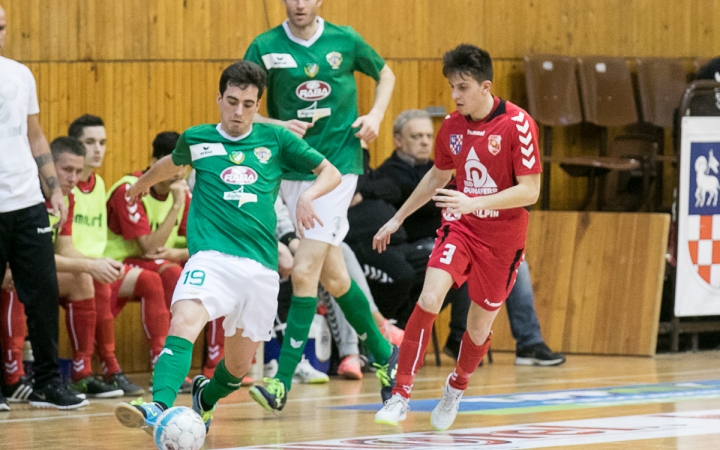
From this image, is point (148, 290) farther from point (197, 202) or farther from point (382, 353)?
point (197, 202)

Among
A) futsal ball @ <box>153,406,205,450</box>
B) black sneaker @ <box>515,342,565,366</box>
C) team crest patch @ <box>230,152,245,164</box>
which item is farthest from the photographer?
black sneaker @ <box>515,342,565,366</box>

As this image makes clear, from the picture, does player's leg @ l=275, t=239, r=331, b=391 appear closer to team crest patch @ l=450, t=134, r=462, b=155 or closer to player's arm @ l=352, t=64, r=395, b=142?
player's arm @ l=352, t=64, r=395, b=142

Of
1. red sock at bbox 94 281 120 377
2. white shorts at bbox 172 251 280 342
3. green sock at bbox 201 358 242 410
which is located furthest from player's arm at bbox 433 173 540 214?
red sock at bbox 94 281 120 377

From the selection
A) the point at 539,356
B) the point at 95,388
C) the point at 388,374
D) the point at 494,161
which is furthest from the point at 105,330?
the point at 539,356

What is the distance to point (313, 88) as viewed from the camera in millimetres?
5957

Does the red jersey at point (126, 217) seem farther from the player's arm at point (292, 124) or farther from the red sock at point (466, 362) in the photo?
the red sock at point (466, 362)

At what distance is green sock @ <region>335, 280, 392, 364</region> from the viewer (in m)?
5.97

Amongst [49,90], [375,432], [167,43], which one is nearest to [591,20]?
[167,43]

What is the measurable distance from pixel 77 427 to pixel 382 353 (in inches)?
59.7

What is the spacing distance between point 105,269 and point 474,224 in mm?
2098

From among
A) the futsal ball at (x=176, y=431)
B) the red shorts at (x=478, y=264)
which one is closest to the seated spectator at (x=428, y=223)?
the red shorts at (x=478, y=264)

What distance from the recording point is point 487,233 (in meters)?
5.25

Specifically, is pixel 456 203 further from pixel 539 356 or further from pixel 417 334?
pixel 539 356

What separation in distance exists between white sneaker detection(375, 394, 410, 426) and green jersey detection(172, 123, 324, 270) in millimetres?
769
